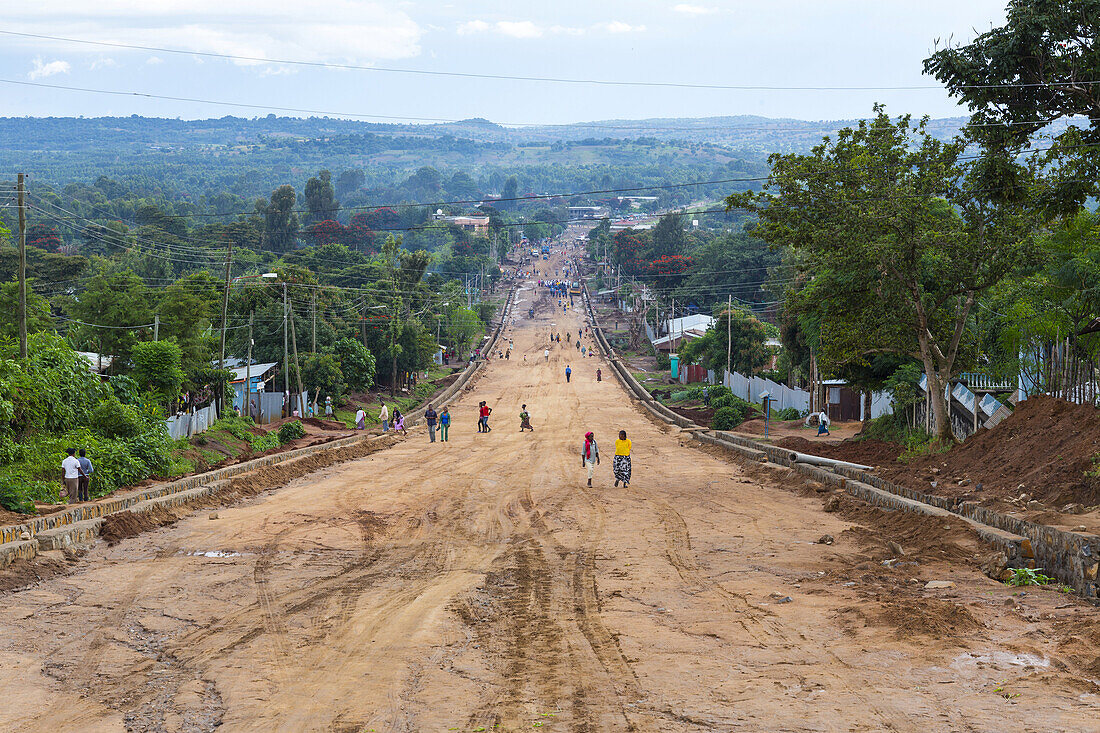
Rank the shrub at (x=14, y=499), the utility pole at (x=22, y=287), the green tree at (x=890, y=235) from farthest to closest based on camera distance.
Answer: the utility pole at (x=22, y=287)
the green tree at (x=890, y=235)
the shrub at (x=14, y=499)

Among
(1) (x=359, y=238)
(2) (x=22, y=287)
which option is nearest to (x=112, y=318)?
(2) (x=22, y=287)

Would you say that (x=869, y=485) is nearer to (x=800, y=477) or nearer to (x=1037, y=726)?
(x=800, y=477)

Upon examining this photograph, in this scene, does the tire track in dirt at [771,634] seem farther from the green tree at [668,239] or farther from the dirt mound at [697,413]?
the green tree at [668,239]

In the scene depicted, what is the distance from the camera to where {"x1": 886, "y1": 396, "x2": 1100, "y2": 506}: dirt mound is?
1432cm

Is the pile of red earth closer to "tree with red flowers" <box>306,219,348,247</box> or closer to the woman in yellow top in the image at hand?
the woman in yellow top

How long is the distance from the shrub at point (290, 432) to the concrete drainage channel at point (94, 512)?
31.5ft

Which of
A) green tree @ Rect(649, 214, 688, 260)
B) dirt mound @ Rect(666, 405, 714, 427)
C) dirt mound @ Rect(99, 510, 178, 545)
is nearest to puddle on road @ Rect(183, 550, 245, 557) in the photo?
dirt mound @ Rect(99, 510, 178, 545)

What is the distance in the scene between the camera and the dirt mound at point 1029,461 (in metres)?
14.3

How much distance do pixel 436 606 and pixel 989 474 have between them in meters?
10.5

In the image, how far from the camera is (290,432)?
3853cm

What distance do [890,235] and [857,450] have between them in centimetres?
705

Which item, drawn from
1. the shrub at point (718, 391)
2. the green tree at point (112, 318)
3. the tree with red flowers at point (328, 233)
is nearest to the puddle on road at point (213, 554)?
the green tree at point (112, 318)

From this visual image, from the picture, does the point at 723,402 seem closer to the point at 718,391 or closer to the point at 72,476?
the point at 718,391

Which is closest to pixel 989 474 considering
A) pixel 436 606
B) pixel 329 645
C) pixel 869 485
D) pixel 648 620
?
pixel 869 485
